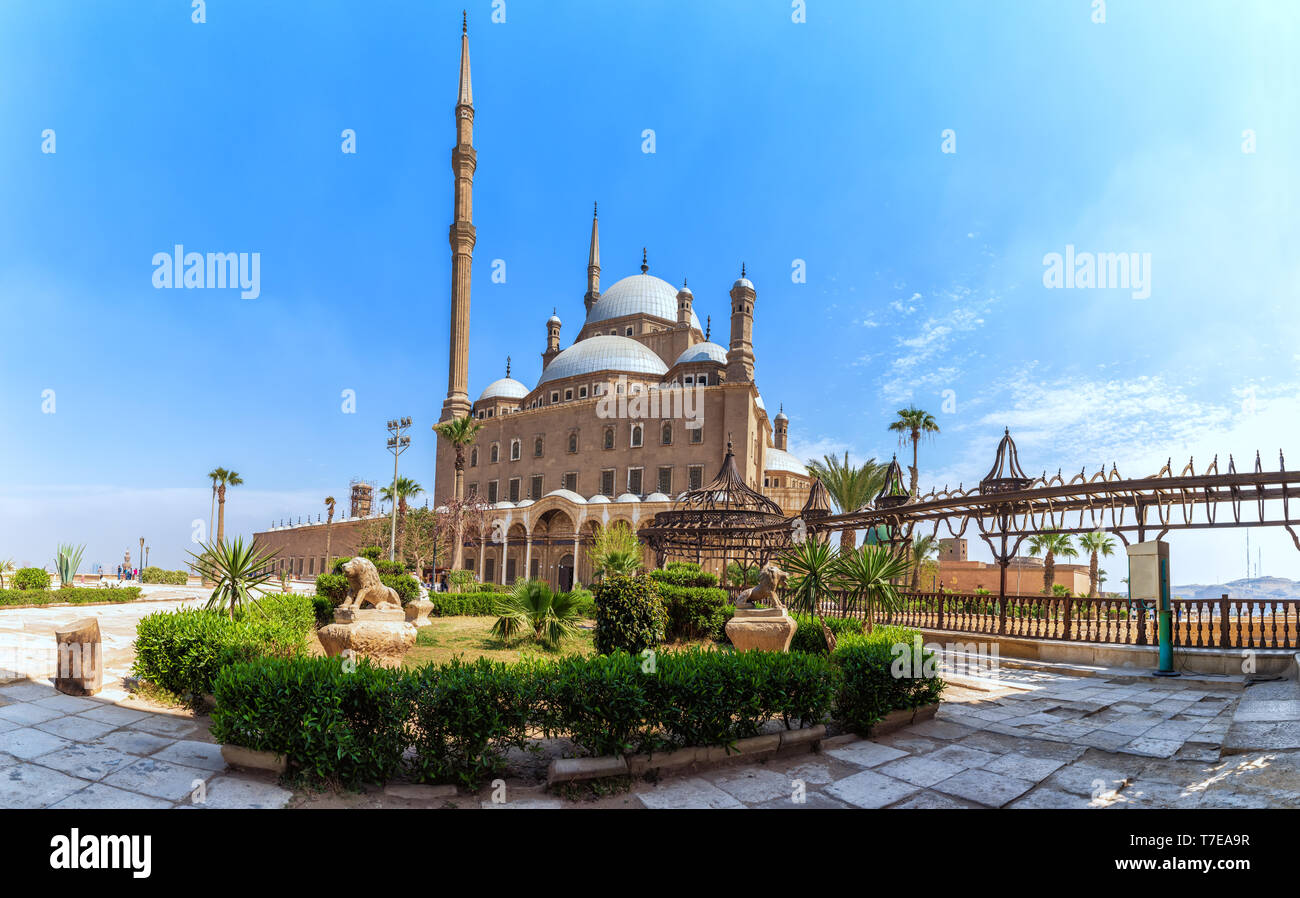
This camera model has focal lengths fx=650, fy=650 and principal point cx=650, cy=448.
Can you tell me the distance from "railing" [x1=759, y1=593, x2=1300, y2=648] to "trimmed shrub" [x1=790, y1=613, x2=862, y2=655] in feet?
2.47

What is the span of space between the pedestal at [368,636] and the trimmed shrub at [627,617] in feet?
12.2

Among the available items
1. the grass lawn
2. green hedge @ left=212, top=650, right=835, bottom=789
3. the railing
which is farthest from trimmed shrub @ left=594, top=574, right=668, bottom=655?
green hedge @ left=212, top=650, right=835, bottom=789

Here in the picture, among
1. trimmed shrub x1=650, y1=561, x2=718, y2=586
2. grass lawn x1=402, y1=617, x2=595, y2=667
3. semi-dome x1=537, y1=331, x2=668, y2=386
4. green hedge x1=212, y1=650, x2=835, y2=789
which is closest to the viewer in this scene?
green hedge x1=212, y1=650, x2=835, y2=789

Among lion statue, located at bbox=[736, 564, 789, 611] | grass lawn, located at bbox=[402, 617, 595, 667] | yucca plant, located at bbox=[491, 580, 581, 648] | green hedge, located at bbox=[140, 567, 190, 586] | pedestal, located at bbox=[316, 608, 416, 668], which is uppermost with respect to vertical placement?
lion statue, located at bbox=[736, 564, 789, 611]

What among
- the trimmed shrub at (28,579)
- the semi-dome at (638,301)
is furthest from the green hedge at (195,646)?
the semi-dome at (638,301)

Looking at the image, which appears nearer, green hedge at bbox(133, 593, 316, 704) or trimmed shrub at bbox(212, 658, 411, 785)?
trimmed shrub at bbox(212, 658, 411, 785)

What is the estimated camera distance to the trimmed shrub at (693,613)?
1470 cm

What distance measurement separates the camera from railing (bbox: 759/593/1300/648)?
11.4 meters

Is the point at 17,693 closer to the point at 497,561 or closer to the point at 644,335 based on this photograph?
the point at 497,561

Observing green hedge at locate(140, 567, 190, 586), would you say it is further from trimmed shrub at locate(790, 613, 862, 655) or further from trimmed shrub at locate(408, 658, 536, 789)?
trimmed shrub at locate(408, 658, 536, 789)

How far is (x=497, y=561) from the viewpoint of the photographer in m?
43.9

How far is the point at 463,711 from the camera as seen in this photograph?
17.4 ft
